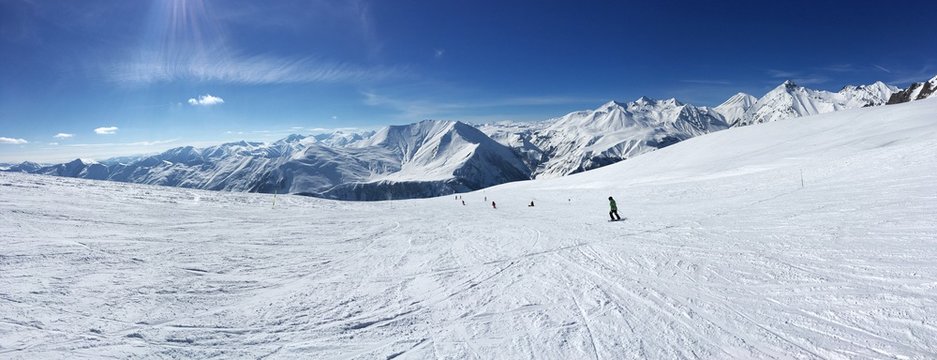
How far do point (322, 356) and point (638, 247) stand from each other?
35.2 feet

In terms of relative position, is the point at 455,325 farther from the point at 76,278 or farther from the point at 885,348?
the point at 76,278

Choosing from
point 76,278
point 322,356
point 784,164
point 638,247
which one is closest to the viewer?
point 322,356

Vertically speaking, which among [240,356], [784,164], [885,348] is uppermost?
[784,164]

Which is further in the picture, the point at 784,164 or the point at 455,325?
the point at 784,164

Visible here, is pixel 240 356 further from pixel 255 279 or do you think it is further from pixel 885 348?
pixel 885 348

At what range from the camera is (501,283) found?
10156 mm

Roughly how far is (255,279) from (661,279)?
1140 cm

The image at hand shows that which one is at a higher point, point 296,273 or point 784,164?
point 784,164

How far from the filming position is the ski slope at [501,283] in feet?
22.1

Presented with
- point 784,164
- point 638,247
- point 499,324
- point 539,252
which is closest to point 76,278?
point 499,324

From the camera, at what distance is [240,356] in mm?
6754

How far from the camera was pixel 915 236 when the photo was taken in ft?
35.5

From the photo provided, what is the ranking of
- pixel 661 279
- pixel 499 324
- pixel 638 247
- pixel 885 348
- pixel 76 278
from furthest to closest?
pixel 638 247
pixel 76 278
pixel 661 279
pixel 499 324
pixel 885 348

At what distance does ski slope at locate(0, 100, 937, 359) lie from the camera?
22.1 feet
